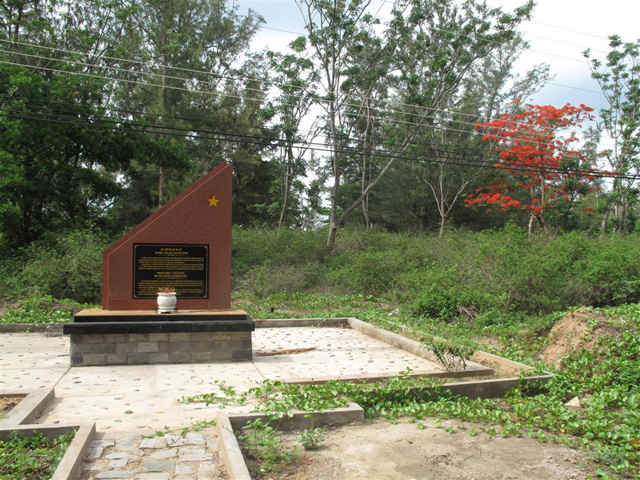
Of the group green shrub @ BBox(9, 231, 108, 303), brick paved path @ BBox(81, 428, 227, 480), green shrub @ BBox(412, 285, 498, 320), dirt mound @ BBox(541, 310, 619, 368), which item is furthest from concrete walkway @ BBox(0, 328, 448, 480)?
green shrub @ BBox(9, 231, 108, 303)

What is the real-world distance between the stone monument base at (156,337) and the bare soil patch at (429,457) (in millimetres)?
2999

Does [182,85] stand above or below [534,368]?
above

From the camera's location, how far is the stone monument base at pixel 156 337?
23.1 ft

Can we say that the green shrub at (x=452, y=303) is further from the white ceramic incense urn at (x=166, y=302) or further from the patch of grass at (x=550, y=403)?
the white ceramic incense urn at (x=166, y=302)

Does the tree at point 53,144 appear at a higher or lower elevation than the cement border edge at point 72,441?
higher

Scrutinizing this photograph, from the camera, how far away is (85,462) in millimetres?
3873

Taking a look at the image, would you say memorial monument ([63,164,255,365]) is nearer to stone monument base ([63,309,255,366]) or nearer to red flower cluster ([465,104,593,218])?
stone monument base ([63,309,255,366])

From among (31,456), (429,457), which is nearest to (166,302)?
(31,456)

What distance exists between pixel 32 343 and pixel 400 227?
23.0m

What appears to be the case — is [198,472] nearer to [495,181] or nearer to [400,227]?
[495,181]

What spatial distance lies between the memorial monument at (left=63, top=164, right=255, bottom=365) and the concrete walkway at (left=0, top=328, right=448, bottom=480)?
25 centimetres

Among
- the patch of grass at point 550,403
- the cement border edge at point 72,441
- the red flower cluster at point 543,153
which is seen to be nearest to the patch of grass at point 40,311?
the patch of grass at point 550,403

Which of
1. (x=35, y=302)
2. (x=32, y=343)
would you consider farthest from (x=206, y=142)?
(x=32, y=343)

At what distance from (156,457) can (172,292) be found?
3742mm
